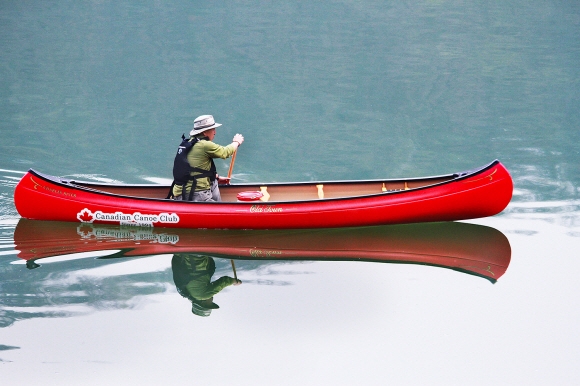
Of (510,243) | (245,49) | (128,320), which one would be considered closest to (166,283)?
(128,320)

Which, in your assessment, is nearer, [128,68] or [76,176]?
[76,176]

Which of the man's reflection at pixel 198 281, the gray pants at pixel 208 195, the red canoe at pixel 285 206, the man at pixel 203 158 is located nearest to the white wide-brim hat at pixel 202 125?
the man at pixel 203 158

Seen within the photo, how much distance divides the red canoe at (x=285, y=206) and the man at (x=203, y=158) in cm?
27

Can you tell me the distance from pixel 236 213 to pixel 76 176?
4.09 metres

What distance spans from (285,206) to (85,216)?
9.19 ft

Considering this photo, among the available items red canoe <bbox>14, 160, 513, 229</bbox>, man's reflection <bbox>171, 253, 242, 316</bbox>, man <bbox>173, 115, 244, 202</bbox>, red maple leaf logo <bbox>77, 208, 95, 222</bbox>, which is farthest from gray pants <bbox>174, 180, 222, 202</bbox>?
red maple leaf logo <bbox>77, 208, 95, 222</bbox>

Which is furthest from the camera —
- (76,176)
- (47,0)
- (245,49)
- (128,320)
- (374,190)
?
(47,0)

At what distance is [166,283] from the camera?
29.2 ft

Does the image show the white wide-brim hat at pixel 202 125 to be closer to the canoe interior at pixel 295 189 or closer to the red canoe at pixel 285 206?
the red canoe at pixel 285 206

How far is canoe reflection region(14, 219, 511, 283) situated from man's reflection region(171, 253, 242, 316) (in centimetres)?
21

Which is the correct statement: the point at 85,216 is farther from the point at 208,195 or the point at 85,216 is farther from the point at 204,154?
the point at 204,154

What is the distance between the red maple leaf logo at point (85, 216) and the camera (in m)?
10.4

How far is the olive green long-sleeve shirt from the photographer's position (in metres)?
10.0

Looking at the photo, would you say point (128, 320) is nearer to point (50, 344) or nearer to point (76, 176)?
point (50, 344)
